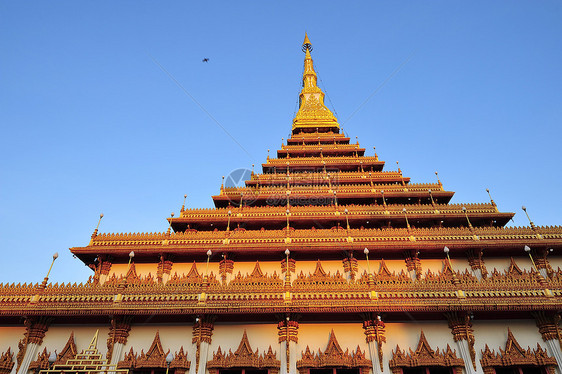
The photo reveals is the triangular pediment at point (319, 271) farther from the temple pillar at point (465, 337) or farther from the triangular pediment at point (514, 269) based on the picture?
the triangular pediment at point (514, 269)

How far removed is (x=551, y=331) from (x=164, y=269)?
20.7 metres

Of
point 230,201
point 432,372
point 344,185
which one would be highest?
point 344,185

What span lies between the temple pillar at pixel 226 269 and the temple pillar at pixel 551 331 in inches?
630

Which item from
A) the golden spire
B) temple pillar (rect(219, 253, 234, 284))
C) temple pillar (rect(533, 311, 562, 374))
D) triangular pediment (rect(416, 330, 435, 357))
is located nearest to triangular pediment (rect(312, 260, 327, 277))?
temple pillar (rect(219, 253, 234, 284))

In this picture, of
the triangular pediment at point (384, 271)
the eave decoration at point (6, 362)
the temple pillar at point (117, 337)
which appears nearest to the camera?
the eave decoration at point (6, 362)

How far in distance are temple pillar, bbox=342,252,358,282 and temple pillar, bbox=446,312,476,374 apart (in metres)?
5.47

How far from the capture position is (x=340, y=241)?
848 inches

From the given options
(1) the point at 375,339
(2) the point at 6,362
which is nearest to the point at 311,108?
(1) the point at 375,339

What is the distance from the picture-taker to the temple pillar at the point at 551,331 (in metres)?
16.4

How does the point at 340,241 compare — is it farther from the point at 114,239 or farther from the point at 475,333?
the point at 114,239

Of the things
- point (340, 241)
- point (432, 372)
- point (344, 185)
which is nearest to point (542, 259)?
point (432, 372)

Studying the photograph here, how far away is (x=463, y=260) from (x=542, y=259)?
4354 mm

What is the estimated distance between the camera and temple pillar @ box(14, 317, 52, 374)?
1692 centimetres

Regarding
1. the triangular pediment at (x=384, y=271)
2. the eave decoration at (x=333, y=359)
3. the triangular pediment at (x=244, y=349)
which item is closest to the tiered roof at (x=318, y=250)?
the triangular pediment at (x=384, y=271)
